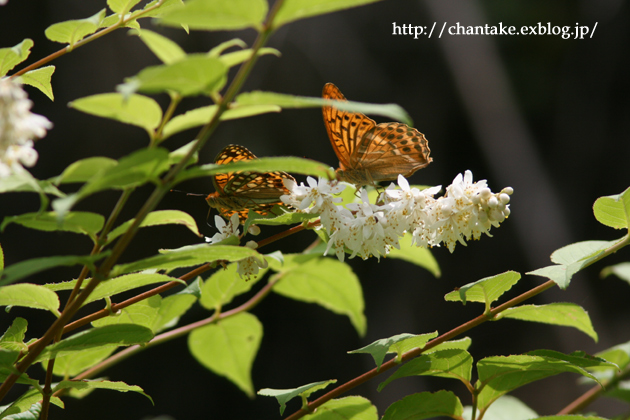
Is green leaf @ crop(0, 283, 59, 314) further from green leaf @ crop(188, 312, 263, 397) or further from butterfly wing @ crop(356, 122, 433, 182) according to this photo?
butterfly wing @ crop(356, 122, 433, 182)

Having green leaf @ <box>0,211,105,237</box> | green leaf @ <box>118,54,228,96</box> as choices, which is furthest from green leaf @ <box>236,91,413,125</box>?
green leaf @ <box>0,211,105,237</box>

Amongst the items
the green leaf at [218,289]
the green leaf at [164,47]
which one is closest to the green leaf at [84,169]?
the green leaf at [164,47]

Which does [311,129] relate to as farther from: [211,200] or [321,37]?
[211,200]

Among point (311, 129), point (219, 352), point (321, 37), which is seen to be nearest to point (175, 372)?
point (311, 129)

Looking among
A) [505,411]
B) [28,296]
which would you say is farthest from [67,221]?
[505,411]

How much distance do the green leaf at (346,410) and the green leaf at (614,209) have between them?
608 mm

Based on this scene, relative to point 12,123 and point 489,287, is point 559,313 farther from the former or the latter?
point 12,123

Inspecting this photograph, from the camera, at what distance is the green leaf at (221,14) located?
51cm

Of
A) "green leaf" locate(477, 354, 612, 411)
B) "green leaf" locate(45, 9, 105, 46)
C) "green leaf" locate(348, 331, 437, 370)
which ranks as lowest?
"green leaf" locate(477, 354, 612, 411)

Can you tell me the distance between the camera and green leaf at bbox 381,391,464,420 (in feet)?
3.19

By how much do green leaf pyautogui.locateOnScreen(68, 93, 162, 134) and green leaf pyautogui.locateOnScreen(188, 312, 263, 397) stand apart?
0.27 meters

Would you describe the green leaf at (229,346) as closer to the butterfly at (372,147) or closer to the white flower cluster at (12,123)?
the white flower cluster at (12,123)

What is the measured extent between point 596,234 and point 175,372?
14.7ft

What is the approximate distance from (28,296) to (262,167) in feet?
1.49
